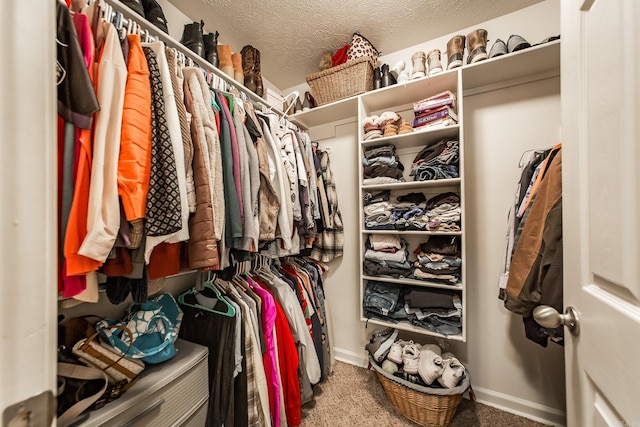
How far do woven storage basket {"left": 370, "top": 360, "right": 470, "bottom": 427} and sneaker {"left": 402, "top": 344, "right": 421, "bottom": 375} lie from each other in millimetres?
84

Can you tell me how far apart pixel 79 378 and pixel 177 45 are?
138cm

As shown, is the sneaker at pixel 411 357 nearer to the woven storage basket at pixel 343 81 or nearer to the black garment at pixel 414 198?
the black garment at pixel 414 198

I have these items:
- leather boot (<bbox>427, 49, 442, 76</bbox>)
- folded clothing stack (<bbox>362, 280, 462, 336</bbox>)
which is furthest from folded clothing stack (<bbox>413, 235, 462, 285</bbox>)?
leather boot (<bbox>427, 49, 442, 76</bbox>)

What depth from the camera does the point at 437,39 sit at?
5.32 feet

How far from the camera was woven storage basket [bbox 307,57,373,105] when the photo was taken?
1563 mm

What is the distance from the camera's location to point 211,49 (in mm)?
1315

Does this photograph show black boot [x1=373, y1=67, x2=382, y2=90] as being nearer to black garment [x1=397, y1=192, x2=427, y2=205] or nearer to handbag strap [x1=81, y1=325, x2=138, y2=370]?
black garment [x1=397, y1=192, x2=427, y2=205]

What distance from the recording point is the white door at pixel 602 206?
376 mm

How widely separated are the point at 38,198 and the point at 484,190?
6.11ft

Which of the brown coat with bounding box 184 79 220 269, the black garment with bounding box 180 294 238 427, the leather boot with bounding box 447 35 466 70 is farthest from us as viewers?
the leather boot with bounding box 447 35 466 70

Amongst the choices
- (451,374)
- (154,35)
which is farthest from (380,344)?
(154,35)

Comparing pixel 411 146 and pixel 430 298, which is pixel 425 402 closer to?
pixel 430 298

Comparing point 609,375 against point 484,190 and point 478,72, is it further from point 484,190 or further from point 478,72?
point 478,72

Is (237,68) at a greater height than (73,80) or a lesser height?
greater
